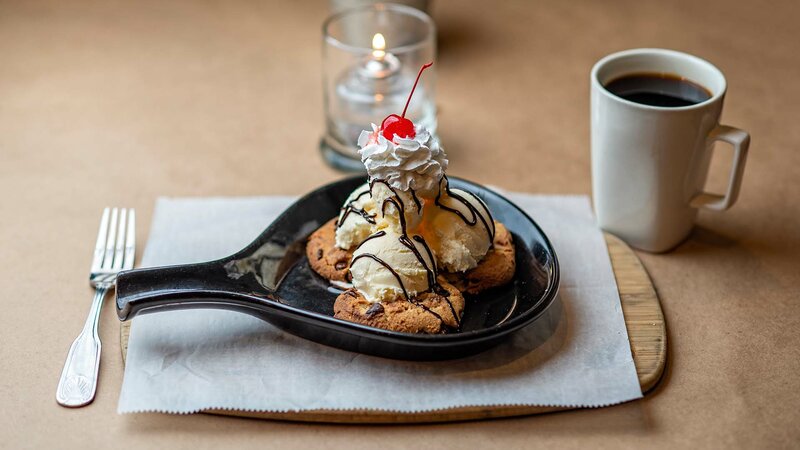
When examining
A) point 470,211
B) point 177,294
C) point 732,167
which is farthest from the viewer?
point 732,167

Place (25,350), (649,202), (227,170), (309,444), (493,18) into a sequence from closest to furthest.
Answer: (309,444), (25,350), (649,202), (227,170), (493,18)

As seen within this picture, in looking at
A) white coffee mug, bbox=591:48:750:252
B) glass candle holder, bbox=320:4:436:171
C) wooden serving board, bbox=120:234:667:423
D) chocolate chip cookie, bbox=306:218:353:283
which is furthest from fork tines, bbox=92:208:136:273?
white coffee mug, bbox=591:48:750:252

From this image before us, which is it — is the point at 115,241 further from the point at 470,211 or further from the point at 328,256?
the point at 470,211

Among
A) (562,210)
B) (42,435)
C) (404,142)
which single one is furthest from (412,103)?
(42,435)

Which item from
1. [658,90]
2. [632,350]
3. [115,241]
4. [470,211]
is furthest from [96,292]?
[658,90]

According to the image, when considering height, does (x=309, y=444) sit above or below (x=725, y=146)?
above

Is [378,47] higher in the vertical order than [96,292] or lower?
higher

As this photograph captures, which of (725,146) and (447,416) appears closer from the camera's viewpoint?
(447,416)

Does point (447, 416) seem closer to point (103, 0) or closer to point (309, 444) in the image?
point (309, 444)
